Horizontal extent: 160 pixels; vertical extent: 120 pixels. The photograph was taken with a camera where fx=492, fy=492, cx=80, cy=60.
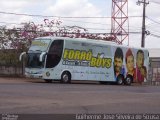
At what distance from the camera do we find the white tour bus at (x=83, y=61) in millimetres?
36406

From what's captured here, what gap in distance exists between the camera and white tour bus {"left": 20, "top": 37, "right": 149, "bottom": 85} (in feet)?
119

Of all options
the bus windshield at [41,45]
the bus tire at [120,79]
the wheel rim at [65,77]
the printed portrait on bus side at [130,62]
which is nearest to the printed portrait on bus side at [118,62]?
the bus tire at [120,79]

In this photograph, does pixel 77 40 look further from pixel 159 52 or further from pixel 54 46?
pixel 159 52

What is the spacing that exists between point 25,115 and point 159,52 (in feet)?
209

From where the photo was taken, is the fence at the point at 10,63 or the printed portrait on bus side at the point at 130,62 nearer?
the printed portrait on bus side at the point at 130,62

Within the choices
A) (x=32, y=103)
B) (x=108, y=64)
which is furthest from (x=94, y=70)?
(x=32, y=103)

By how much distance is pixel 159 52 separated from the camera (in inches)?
2995

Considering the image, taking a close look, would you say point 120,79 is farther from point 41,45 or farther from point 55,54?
point 41,45

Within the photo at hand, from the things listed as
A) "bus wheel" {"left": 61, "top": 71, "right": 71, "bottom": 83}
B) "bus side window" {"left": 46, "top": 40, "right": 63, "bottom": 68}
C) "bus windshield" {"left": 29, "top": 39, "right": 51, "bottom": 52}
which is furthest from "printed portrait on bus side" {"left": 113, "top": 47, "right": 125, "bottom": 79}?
→ "bus windshield" {"left": 29, "top": 39, "right": 51, "bottom": 52}

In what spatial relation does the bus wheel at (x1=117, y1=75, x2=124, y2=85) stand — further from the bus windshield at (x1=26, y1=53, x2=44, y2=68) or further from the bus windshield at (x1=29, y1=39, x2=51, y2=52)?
the bus windshield at (x1=29, y1=39, x2=51, y2=52)

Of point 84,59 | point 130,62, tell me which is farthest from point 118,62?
point 84,59

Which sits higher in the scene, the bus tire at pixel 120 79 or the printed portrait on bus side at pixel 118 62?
the printed portrait on bus side at pixel 118 62

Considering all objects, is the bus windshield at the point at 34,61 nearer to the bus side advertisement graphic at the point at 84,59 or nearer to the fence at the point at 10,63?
the bus side advertisement graphic at the point at 84,59

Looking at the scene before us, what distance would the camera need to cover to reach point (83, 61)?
38250mm
